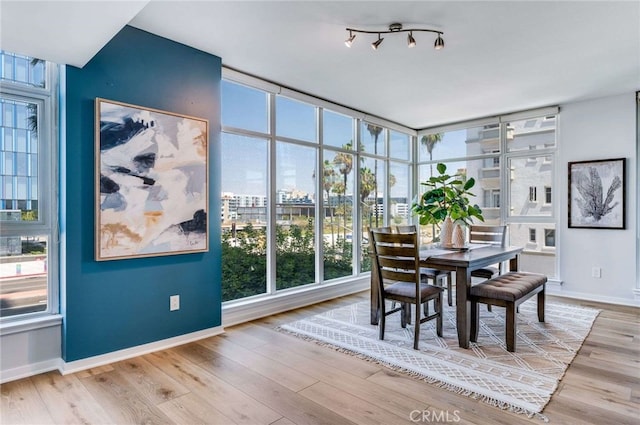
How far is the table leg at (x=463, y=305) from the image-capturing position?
9.55ft

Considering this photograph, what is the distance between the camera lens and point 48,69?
2607 millimetres

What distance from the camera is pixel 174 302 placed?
9.91 feet

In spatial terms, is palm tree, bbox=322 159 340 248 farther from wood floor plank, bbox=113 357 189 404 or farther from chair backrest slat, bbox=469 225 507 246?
wood floor plank, bbox=113 357 189 404

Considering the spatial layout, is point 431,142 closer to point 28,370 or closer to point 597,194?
point 597,194

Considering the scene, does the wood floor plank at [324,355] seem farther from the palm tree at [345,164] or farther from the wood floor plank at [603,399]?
the palm tree at [345,164]

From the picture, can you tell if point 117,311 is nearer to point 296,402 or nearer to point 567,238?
point 296,402

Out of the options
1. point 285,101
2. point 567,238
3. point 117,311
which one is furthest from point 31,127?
point 567,238

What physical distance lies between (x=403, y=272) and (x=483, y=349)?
851mm

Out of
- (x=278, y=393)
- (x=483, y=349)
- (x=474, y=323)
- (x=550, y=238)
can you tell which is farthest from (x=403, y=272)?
(x=550, y=238)

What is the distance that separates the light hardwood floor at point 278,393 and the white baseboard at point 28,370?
0.23 ft

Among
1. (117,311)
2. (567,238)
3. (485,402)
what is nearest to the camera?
(485,402)

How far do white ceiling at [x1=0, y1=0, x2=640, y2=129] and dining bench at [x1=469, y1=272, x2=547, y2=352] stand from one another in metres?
2.00

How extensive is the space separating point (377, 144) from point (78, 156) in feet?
13.2

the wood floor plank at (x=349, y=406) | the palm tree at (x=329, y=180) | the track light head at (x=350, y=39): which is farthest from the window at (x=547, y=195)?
the wood floor plank at (x=349, y=406)
